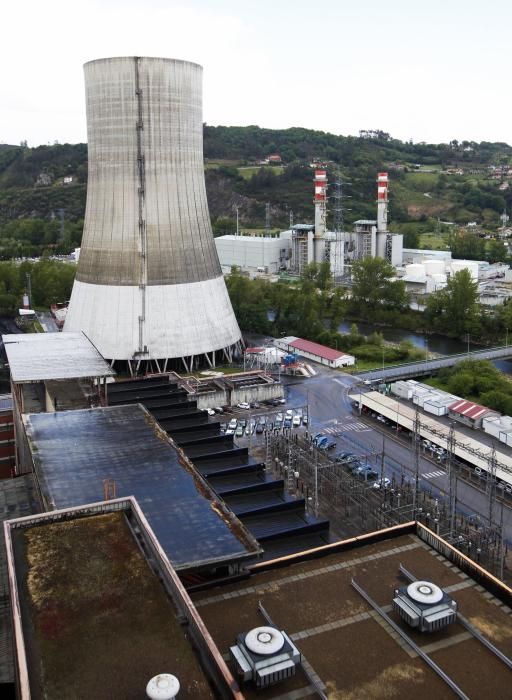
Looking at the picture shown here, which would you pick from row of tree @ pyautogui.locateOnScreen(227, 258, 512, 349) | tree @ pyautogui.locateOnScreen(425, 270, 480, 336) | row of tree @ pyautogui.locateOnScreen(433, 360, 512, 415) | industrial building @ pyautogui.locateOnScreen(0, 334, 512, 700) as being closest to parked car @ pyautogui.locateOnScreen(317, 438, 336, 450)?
row of tree @ pyautogui.locateOnScreen(433, 360, 512, 415)

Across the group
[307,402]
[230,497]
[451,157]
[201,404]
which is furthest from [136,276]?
[451,157]

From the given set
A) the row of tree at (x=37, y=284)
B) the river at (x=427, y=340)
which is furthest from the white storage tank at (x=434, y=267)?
the row of tree at (x=37, y=284)

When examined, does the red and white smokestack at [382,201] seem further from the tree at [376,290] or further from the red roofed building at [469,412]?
the red roofed building at [469,412]

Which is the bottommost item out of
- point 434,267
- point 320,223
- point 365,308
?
point 365,308

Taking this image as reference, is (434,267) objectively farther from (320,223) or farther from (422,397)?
(422,397)

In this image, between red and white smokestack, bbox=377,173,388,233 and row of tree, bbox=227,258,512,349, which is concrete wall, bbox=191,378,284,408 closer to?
row of tree, bbox=227,258,512,349

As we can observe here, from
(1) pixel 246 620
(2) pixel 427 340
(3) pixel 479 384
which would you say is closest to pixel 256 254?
(2) pixel 427 340
